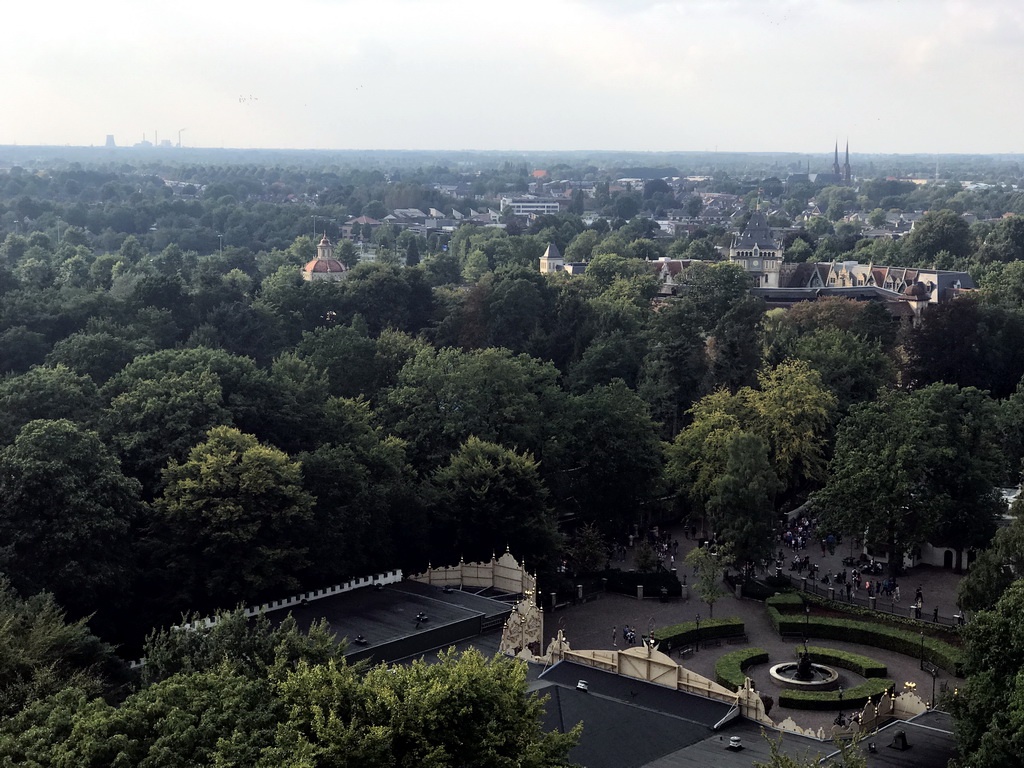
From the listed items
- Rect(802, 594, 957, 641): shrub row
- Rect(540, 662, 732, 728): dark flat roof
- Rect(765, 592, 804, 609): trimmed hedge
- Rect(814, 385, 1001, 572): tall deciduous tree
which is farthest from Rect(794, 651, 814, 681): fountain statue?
Rect(814, 385, 1001, 572): tall deciduous tree

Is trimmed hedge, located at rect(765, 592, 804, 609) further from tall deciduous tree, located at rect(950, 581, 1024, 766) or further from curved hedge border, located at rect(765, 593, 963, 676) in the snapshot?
tall deciduous tree, located at rect(950, 581, 1024, 766)

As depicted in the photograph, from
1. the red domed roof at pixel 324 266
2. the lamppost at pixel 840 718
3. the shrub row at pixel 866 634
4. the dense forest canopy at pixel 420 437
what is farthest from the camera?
the red domed roof at pixel 324 266

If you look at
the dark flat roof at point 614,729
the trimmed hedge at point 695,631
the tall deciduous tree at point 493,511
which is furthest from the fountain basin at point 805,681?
the tall deciduous tree at point 493,511

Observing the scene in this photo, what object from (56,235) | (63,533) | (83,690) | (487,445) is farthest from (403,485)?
(56,235)

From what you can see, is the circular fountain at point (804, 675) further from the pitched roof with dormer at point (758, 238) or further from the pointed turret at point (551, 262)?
the pointed turret at point (551, 262)

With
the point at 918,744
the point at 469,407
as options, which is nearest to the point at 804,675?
the point at 918,744

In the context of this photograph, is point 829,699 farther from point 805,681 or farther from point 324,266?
point 324,266
